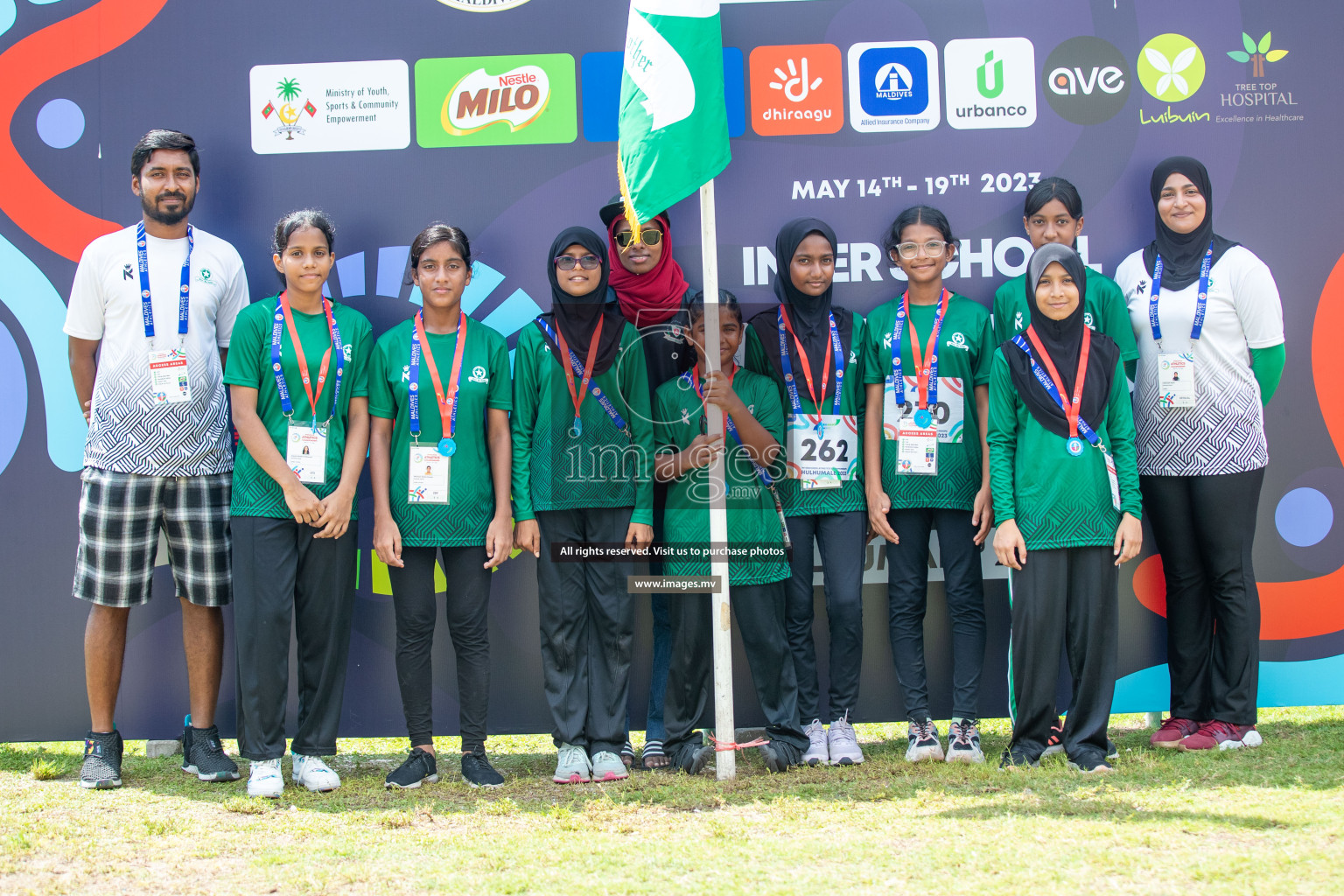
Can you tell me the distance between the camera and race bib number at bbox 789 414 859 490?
4059mm

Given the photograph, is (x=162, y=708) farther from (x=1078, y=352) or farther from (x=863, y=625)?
(x=1078, y=352)

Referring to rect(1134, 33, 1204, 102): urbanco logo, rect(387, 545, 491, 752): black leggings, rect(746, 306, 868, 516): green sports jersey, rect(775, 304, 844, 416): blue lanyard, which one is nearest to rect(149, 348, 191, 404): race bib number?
rect(387, 545, 491, 752): black leggings

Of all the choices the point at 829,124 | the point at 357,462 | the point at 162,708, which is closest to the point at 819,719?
the point at 357,462

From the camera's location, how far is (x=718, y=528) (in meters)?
3.88

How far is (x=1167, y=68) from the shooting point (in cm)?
461

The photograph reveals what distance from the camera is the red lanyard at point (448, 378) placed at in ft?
12.9

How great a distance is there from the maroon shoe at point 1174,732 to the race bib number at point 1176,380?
1.26 meters

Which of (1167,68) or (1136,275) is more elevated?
(1167,68)

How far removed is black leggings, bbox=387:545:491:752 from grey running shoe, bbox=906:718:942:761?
1640 mm

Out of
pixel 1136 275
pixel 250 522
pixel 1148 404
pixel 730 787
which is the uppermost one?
pixel 1136 275

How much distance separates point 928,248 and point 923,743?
193 cm

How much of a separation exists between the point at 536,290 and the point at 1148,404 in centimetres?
255

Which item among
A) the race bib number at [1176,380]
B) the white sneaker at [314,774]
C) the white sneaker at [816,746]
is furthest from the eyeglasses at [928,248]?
the white sneaker at [314,774]

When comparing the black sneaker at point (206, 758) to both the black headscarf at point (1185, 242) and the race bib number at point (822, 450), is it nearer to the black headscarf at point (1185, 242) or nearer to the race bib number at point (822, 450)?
the race bib number at point (822, 450)
